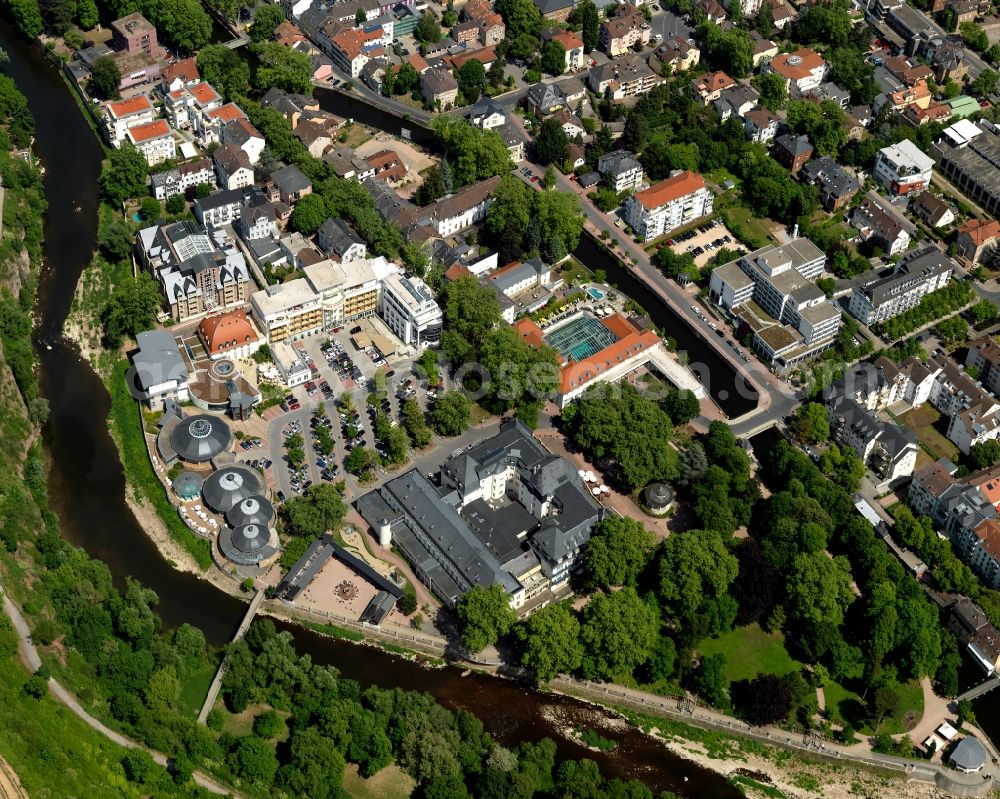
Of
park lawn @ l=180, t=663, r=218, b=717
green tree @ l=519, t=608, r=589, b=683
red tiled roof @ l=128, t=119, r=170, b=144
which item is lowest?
park lawn @ l=180, t=663, r=218, b=717

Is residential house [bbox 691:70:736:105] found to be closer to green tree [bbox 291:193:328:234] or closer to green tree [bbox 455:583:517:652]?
green tree [bbox 291:193:328:234]

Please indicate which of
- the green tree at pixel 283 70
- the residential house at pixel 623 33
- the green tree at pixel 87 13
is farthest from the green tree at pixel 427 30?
the green tree at pixel 87 13

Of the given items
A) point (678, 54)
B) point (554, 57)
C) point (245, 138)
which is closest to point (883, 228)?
point (678, 54)

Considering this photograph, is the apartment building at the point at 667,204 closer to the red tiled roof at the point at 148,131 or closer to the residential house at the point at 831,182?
the residential house at the point at 831,182

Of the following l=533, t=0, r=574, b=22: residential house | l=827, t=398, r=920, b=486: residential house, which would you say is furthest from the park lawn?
l=533, t=0, r=574, b=22: residential house

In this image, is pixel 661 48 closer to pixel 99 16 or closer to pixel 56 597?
pixel 99 16

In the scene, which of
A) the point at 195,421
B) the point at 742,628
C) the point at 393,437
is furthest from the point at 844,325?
the point at 195,421
